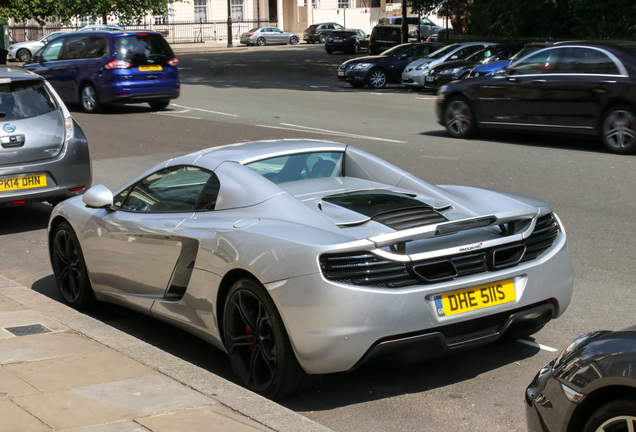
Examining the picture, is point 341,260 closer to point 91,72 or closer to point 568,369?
point 568,369

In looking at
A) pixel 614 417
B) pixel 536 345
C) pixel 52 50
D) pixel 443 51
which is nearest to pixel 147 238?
pixel 536 345

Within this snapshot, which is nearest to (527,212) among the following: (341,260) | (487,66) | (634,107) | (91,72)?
(341,260)

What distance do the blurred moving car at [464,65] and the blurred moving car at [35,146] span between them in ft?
51.9

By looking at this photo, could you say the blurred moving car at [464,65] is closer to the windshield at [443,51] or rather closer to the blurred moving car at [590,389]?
the windshield at [443,51]

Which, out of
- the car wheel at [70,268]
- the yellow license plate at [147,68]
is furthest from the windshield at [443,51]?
the car wheel at [70,268]

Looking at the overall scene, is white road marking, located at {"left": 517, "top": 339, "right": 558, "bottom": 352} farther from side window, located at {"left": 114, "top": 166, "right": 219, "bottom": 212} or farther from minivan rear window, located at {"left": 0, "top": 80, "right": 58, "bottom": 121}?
minivan rear window, located at {"left": 0, "top": 80, "right": 58, "bottom": 121}

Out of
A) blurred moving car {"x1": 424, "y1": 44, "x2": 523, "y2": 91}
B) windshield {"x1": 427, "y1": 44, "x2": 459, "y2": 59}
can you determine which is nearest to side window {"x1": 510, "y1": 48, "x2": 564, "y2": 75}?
blurred moving car {"x1": 424, "y1": 44, "x2": 523, "y2": 91}

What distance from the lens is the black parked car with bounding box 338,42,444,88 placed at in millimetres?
27203

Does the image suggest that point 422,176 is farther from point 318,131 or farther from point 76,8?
point 76,8

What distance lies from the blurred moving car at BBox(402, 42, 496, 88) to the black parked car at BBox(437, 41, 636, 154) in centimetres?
1006

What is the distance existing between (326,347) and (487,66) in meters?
19.5

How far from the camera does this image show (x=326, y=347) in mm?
4379

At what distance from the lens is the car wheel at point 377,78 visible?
27.2 metres

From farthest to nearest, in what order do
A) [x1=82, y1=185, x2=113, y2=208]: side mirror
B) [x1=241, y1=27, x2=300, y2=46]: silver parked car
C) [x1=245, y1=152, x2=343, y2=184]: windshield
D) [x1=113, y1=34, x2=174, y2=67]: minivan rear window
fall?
1. [x1=241, y1=27, x2=300, y2=46]: silver parked car
2. [x1=113, y1=34, x2=174, y2=67]: minivan rear window
3. [x1=82, y1=185, x2=113, y2=208]: side mirror
4. [x1=245, y1=152, x2=343, y2=184]: windshield
